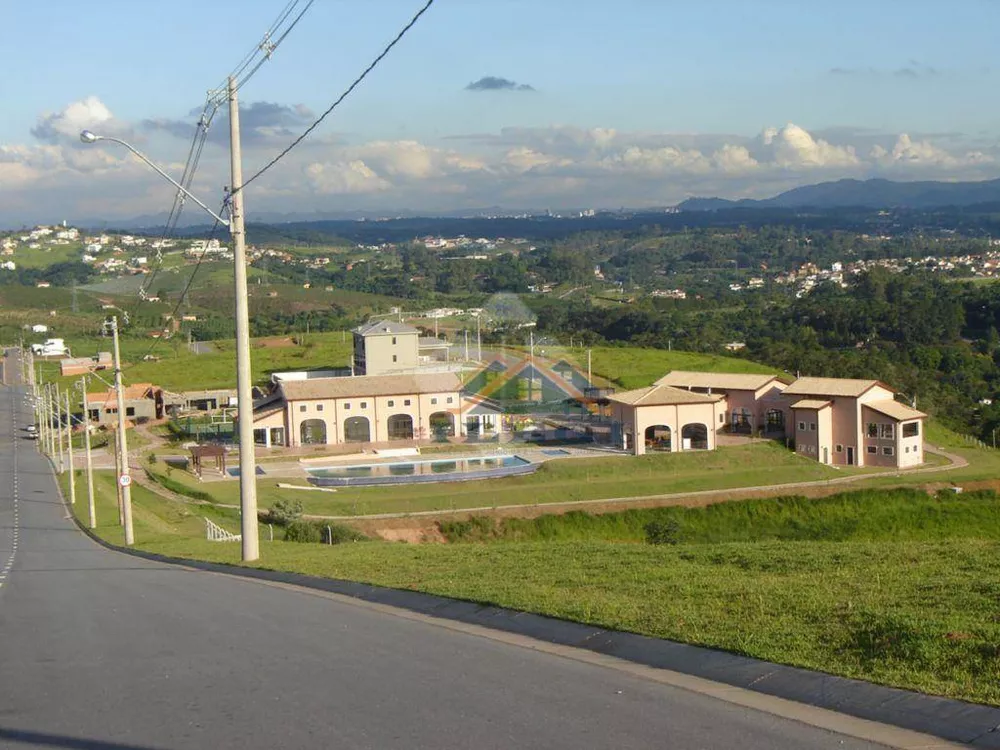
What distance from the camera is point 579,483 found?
39.6 metres

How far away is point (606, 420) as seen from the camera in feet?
169

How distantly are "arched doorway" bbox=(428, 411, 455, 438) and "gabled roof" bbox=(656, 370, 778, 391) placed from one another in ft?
31.7

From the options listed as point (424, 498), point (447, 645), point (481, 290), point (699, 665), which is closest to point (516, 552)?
point (447, 645)

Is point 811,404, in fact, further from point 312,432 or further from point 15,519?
point 15,519

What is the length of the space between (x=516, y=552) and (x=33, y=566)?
9.04 metres

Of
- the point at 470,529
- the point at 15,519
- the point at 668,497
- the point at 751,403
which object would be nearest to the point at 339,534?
the point at 470,529

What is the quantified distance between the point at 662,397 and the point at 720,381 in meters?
5.47

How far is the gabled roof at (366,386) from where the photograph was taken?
48.2m

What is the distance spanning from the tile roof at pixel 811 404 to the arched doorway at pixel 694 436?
12.3 feet

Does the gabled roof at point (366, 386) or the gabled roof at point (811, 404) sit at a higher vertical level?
the gabled roof at point (366, 386)

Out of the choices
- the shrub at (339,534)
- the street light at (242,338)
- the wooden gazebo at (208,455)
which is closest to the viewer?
the street light at (242,338)

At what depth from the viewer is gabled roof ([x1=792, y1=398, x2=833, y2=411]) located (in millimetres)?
43469

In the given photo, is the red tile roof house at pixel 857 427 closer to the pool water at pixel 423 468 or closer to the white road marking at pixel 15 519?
the pool water at pixel 423 468

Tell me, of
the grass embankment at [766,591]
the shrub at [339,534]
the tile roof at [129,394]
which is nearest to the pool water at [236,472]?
the shrub at [339,534]
